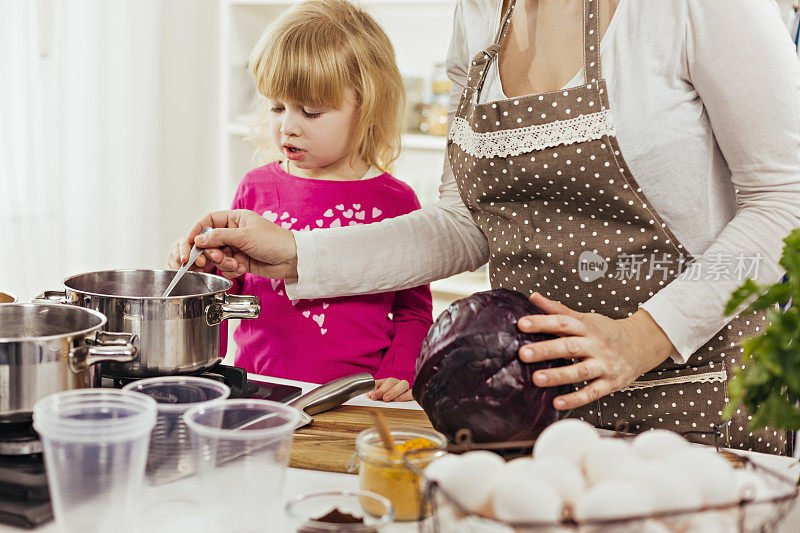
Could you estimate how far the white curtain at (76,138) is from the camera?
260cm

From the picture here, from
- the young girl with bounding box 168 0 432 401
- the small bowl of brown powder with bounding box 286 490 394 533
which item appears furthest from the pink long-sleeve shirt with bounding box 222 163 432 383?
the small bowl of brown powder with bounding box 286 490 394 533

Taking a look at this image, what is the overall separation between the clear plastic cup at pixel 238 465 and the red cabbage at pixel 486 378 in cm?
21

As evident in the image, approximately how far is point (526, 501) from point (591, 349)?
1.30ft

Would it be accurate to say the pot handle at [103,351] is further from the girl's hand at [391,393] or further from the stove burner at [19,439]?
the girl's hand at [391,393]

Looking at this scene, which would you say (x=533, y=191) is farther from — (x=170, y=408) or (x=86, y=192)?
(x=86, y=192)

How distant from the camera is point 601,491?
626 mm

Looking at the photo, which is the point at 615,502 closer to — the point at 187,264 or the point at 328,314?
the point at 187,264

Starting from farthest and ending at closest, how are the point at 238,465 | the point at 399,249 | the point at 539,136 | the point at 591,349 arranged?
the point at 399,249 < the point at 539,136 < the point at 591,349 < the point at 238,465

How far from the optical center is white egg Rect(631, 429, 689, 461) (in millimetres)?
695

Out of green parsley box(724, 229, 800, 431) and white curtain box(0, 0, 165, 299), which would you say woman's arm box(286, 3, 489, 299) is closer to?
green parsley box(724, 229, 800, 431)

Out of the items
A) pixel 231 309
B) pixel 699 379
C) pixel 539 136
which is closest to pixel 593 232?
pixel 539 136

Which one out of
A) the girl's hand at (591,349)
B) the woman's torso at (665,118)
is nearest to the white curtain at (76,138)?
the woman's torso at (665,118)

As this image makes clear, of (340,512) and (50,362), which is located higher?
(50,362)

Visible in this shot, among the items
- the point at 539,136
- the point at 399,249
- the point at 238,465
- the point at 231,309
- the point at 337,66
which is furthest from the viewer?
the point at 337,66
